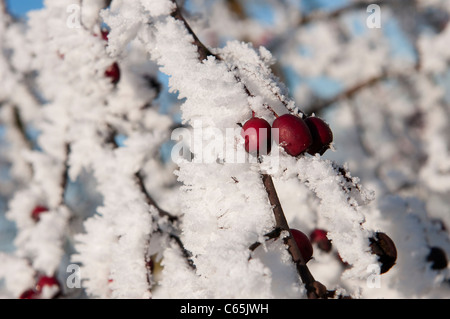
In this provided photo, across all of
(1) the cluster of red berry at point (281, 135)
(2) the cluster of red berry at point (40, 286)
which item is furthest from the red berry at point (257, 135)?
(2) the cluster of red berry at point (40, 286)

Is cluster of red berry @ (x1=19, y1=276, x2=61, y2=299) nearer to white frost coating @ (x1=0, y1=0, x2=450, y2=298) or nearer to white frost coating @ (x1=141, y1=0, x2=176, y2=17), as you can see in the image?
white frost coating @ (x1=0, y1=0, x2=450, y2=298)

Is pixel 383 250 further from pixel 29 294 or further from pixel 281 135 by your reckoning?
pixel 29 294

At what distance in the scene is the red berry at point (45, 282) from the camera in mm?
1583

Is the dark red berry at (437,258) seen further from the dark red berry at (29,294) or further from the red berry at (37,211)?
the red berry at (37,211)

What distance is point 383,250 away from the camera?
0.86 metres

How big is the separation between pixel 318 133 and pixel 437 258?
0.86m

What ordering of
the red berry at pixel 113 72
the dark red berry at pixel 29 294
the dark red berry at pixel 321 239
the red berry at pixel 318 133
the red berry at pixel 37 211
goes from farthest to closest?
the red berry at pixel 37 211 < the dark red berry at pixel 29 294 < the red berry at pixel 113 72 < the dark red berry at pixel 321 239 < the red berry at pixel 318 133

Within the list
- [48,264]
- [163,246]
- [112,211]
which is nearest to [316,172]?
[163,246]

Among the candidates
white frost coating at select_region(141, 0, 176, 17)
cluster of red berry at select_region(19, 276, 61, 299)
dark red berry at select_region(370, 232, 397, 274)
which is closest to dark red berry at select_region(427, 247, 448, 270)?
dark red berry at select_region(370, 232, 397, 274)

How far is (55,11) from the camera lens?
1388mm

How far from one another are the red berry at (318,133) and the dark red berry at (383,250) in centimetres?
23

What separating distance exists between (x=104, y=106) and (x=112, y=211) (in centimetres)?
51

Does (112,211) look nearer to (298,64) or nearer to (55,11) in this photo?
(55,11)

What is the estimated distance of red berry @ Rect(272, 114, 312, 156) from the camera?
792mm
